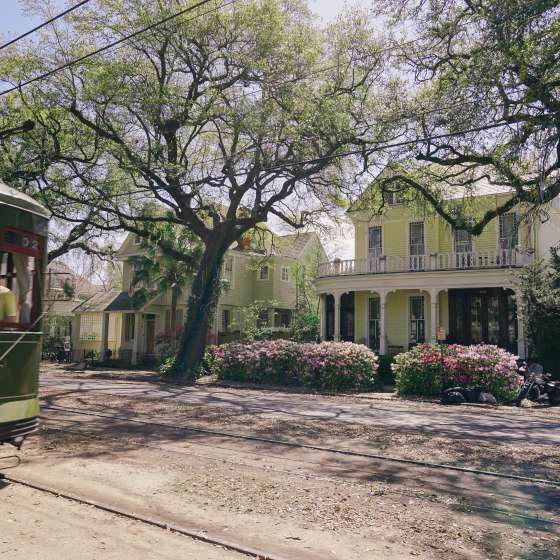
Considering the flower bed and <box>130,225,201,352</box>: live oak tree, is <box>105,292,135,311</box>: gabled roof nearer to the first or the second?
<box>130,225,201,352</box>: live oak tree

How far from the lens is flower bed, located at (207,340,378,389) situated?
70.9ft

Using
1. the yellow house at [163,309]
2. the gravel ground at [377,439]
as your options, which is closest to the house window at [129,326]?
the yellow house at [163,309]

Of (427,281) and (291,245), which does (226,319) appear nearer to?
(291,245)

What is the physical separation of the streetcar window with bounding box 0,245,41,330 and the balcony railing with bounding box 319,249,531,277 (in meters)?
21.5

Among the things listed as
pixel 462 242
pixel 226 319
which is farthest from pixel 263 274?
pixel 462 242

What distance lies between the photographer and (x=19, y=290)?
7.47 m

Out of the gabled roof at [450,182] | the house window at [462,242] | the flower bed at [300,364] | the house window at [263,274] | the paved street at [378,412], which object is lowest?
the paved street at [378,412]

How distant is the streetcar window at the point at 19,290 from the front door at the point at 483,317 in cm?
2240

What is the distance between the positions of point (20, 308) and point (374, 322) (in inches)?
984

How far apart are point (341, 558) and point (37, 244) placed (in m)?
5.37

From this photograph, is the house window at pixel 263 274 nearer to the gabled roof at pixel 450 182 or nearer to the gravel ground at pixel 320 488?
the gabled roof at pixel 450 182

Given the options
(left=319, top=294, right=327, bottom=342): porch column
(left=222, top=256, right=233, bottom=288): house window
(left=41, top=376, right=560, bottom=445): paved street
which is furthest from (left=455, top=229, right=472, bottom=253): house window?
(left=222, top=256, right=233, bottom=288): house window

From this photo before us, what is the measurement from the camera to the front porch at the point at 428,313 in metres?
26.7

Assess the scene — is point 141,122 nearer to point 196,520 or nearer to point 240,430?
point 240,430
